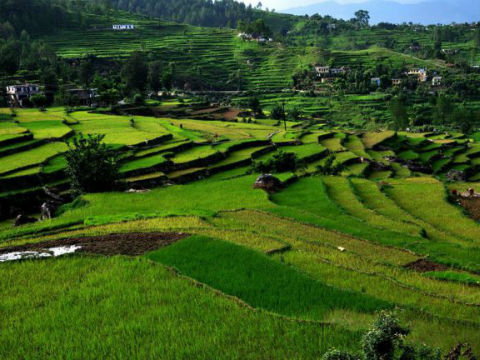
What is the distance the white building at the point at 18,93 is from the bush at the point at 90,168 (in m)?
40.7

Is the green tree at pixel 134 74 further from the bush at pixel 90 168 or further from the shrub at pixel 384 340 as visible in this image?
the shrub at pixel 384 340

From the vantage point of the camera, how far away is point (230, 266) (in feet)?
35.9

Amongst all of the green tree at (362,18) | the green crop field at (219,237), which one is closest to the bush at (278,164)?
the green crop field at (219,237)

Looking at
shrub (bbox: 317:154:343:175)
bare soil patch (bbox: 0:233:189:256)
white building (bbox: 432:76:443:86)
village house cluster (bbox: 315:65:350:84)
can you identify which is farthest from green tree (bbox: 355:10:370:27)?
bare soil patch (bbox: 0:233:189:256)

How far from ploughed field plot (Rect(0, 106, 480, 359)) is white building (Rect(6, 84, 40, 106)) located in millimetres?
33465

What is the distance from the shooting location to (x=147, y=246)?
1263cm

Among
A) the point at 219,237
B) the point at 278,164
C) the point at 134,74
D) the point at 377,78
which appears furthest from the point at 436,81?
the point at 219,237

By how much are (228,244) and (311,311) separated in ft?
13.7

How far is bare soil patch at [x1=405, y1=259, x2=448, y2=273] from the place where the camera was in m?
12.8

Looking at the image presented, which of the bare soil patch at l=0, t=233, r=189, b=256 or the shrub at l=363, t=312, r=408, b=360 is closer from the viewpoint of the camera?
the shrub at l=363, t=312, r=408, b=360

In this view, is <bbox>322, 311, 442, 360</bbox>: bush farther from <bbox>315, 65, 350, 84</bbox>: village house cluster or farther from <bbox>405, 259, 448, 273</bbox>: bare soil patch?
<bbox>315, 65, 350, 84</bbox>: village house cluster

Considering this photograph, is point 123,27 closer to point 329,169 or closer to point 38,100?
point 38,100

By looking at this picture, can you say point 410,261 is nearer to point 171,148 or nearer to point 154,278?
point 154,278

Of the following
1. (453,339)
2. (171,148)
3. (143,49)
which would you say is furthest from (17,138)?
(143,49)
